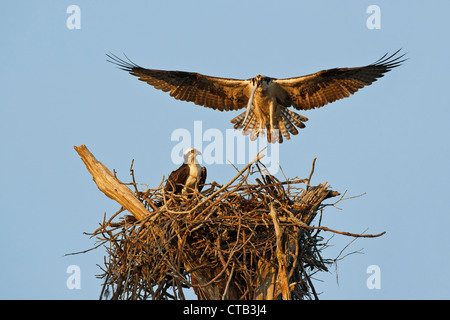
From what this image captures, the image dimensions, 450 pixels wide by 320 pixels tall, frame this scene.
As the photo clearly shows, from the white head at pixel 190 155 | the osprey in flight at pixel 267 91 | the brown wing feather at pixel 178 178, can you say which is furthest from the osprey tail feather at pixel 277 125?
the brown wing feather at pixel 178 178

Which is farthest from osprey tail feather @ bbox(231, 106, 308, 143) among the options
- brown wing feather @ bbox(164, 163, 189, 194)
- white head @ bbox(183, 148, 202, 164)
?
brown wing feather @ bbox(164, 163, 189, 194)

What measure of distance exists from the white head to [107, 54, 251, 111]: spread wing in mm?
2032

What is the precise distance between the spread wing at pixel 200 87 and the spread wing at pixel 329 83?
32.7 inches

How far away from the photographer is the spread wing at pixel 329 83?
11.9m

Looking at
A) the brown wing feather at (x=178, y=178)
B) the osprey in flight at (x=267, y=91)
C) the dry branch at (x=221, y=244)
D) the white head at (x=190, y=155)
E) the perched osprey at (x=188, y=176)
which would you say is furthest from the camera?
the osprey in flight at (x=267, y=91)

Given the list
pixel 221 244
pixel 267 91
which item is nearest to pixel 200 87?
pixel 267 91

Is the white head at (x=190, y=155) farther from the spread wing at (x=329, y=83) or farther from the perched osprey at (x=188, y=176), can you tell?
the spread wing at (x=329, y=83)

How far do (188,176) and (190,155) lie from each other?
386 mm

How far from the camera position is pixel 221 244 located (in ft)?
28.7

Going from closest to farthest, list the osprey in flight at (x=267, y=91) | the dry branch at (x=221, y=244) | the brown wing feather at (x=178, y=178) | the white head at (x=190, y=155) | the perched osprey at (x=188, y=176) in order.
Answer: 1. the dry branch at (x=221, y=244)
2. the brown wing feather at (x=178, y=178)
3. the perched osprey at (x=188, y=176)
4. the white head at (x=190, y=155)
5. the osprey in flight at (x=267, y=91)

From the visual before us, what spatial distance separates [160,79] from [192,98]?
2.26 ft

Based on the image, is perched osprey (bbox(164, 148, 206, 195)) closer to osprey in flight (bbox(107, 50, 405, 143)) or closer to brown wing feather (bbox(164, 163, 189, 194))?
brown wing feather (bbox(164, 163, 189, 194))

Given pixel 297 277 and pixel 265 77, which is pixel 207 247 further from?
pixel 265 77
